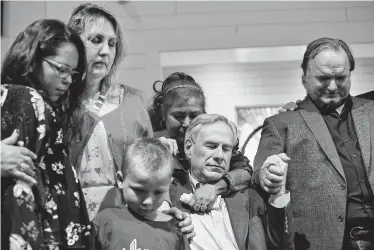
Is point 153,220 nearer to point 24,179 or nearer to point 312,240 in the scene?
point 24,179

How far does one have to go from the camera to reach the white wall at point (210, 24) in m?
4.25

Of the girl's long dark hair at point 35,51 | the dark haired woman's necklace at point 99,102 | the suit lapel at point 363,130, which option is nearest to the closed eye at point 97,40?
the dark haired woman's necklace at point 99,102

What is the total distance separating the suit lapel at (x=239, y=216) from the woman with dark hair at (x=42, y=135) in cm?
61

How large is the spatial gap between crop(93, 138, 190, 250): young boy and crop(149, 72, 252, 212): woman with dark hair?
245 mm

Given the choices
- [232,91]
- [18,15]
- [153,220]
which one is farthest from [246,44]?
[153,220]

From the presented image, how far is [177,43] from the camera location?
4.32 metres

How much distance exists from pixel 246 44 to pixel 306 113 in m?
1.93

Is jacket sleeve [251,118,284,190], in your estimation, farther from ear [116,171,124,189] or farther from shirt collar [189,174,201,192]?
ear [116,171,124,189]

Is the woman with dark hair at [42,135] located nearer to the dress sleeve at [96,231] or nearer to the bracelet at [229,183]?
the dress sleeve at [96,231]

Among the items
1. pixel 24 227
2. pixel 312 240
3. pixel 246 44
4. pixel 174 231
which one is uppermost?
pixel 246 44

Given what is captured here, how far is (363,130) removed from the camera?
238 centimetres

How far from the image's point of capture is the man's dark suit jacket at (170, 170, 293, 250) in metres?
2.12

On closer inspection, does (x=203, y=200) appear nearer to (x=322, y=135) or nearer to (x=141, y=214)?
(x=141, y=214)

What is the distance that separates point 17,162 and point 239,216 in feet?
2.91
